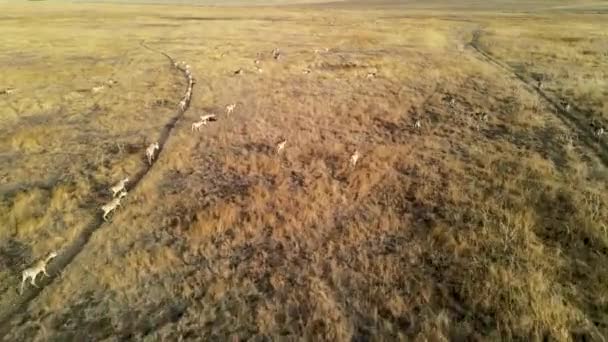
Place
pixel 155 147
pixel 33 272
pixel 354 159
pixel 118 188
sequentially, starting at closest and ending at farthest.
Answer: pixel 33 272, pixel 118 188, pixel 354 159, pixel 155 147

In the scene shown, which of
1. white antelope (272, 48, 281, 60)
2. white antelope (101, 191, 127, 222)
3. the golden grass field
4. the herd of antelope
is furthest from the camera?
white antelope (272, 48, 281, 60)

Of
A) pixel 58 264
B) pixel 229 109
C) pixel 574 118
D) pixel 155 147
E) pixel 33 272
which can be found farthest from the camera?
pixel 229 109

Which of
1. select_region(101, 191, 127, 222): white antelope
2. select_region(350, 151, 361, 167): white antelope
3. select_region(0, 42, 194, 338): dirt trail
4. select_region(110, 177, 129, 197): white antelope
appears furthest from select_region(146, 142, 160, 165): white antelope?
select_region(350, 151, 361, 167): white antelope

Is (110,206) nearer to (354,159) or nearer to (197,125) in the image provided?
(197,125)

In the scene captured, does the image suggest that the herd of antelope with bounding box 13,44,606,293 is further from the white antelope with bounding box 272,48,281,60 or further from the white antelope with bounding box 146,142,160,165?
the white antelope with bounding box 272,48,281,60

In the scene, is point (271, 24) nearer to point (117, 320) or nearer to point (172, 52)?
point (172, 52)

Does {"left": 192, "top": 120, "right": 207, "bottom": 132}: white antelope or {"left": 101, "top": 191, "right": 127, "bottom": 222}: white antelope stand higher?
{"left": 192, "top": 120, "right": 207, "bottom": 132}: white antelope

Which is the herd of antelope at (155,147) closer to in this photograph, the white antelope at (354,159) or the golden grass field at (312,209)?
the white antelope at (354,159)

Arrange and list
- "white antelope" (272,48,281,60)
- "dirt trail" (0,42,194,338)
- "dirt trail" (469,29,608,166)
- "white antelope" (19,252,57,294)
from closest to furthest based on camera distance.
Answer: "dirt trail" (0,42,194,338), "white antelope" (19,252,57,294), "dirt trail" (469,29,608,166), "white antelope" (272,48,281,60)

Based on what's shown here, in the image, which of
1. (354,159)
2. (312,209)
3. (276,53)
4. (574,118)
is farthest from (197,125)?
(276,53)
